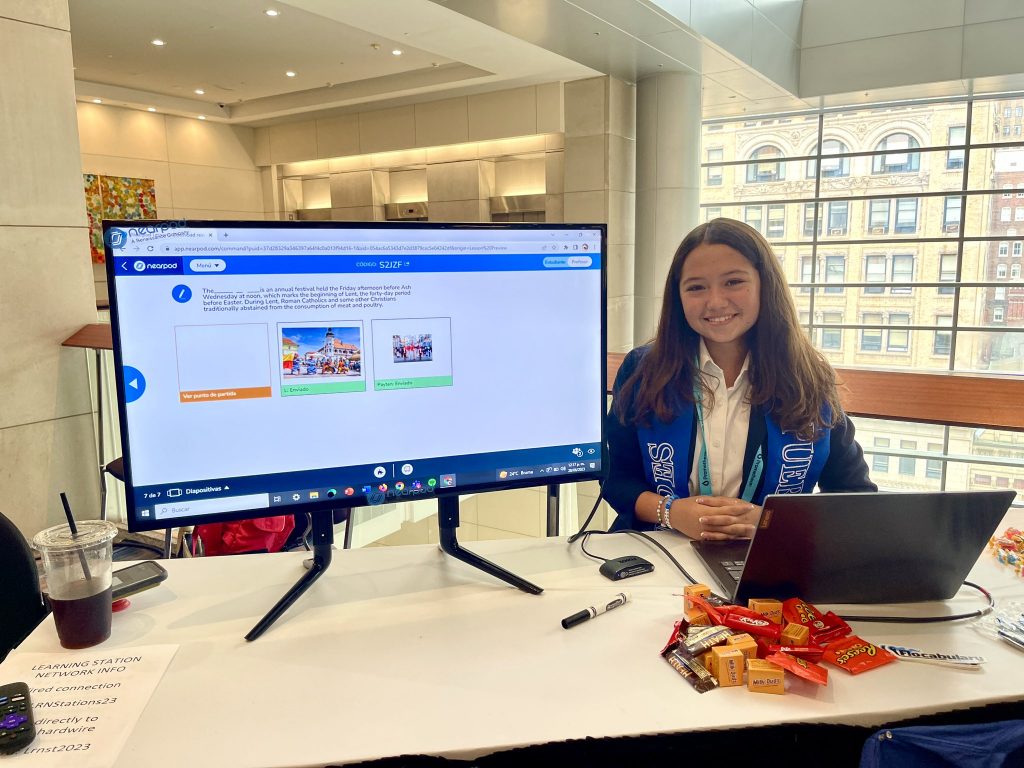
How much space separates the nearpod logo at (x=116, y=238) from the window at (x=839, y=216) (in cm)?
911

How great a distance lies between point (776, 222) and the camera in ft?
29.5

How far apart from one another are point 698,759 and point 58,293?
2244 mm

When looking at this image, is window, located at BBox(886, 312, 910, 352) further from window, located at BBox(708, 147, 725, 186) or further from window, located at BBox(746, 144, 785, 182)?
window, located at BBox(708, 147, 725, 186)

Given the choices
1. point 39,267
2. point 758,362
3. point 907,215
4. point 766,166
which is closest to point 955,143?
point 907,215

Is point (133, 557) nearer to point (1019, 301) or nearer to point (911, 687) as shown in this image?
point (911, 687)

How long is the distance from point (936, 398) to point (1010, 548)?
406 mm

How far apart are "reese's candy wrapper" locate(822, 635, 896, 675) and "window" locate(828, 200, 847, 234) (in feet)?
28.9

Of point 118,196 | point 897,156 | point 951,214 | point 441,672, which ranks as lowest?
point 441,672

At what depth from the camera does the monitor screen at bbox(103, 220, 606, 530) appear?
2.94ft

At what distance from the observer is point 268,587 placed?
1092 mm

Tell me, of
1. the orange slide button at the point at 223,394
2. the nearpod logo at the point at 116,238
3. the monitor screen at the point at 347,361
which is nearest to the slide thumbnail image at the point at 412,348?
the monitor screen at the point at 347,361

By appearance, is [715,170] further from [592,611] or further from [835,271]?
[592,611]

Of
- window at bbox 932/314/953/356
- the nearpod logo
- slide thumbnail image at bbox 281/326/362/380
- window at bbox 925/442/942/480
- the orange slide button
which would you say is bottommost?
window at bbox 925/442/942/480

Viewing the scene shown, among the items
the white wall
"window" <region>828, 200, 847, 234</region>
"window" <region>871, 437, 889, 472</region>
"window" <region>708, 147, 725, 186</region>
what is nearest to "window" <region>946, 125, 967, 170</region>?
"window" <region>828, 200, 847, 234</region>
